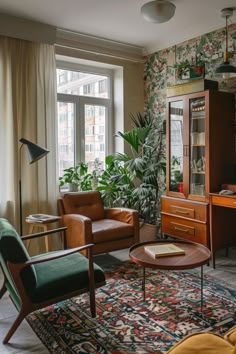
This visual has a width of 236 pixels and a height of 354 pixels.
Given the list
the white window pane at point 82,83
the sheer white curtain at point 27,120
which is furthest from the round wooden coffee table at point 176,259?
the white window pane at point 82,83

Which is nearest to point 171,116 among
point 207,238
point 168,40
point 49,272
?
point 168,40

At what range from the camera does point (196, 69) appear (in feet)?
12.3

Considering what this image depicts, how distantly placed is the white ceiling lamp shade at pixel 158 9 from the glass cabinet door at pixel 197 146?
0.95 metres

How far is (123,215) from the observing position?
384 cm

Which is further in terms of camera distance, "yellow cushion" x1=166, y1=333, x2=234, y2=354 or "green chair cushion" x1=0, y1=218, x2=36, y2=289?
"green chair cushion" x1=0, y1=218, x2=36, y2=289

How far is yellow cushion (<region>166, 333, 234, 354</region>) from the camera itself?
1.29 meters

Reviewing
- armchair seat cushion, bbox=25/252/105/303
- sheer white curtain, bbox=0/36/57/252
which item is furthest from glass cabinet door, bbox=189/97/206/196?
armchair seat cushion, bbox=25/252/105/303

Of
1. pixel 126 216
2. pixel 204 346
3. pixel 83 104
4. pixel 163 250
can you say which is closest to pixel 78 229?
pixel 126 216

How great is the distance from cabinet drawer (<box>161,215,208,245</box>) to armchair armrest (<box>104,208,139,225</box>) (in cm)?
48

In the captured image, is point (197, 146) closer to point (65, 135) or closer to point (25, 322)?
point (65, 135)

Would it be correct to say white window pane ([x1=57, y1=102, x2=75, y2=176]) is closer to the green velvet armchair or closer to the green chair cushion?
the green velvet armchair

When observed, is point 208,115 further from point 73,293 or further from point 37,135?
point 73,293

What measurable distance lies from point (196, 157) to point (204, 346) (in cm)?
266

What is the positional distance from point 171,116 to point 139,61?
1.26m
